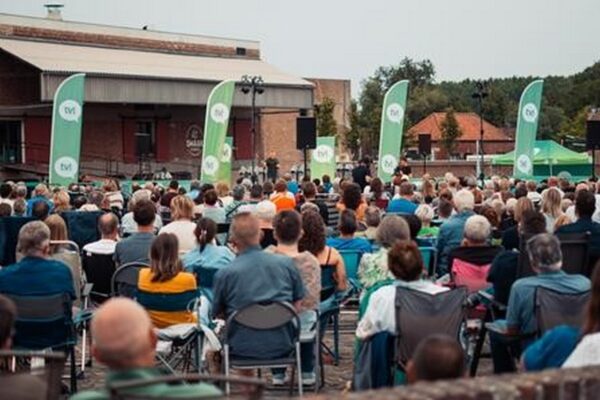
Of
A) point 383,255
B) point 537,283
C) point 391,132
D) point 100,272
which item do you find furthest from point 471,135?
point 537,283

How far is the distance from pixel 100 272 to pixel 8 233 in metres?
3.51

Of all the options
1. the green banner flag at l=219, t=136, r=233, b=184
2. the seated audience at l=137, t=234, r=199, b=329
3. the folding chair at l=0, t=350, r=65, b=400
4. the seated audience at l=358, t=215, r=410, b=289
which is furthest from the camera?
the green banner flag at l=219, t=136, r=233, b=184

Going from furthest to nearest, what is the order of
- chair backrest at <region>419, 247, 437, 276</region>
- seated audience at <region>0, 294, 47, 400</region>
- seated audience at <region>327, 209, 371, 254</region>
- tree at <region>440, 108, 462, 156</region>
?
tree at <region>440, 108, 462, 156</region> → chair backrest at <region>419, 247, 437, 276</region> → seated audience at <region>327, 209, 371, 254</region> → seated audience at <region>0, 294, 47, 400</region>

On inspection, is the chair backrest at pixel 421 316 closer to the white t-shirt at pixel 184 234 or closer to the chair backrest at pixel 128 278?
the chair backrest at pixel 128 278

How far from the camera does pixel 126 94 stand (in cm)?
4516

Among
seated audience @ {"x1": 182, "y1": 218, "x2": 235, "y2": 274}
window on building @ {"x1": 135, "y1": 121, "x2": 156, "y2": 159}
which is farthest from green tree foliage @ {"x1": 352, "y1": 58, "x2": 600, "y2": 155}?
seated audience @ {"x1": 182, "y1": 218, "x2": 235, "y2": 274}

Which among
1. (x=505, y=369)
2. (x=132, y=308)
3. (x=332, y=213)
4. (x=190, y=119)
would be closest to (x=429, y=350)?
(x=132, y=308)

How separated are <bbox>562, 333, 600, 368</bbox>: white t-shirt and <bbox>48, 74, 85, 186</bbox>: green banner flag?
19319 mm

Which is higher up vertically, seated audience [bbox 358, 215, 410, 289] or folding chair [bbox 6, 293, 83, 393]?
seated audience [bbox 358, 215, 410, 289]

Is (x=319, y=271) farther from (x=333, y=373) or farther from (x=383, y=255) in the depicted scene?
(x=333, y=373)

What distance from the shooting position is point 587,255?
28.7 ft

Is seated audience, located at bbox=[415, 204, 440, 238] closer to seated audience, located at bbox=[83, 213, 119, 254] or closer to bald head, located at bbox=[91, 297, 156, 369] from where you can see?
seated audience, located at bbox=[83, 213, 119, 254]

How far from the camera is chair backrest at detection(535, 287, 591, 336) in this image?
6648 millimetres

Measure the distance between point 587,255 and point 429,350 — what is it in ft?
17.2
